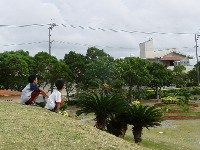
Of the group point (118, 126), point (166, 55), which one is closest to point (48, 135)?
point (118, 126)

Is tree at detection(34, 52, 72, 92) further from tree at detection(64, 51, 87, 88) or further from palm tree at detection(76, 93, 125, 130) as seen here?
palm tree at detection(76, 93, 125, 130)

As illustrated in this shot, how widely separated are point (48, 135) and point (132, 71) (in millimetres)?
34344

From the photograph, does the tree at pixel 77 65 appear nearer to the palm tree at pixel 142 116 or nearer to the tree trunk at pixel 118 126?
the tree trunk at pixel 118 126

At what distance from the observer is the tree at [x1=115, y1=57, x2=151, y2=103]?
132ft

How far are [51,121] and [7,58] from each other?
1104 inches

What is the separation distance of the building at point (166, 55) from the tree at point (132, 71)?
1119 inches

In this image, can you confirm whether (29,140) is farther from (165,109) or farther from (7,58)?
(7,58)

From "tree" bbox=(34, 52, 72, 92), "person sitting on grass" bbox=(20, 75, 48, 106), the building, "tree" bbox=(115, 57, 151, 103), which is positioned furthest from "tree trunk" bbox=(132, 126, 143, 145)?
the building

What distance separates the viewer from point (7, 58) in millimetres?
34188

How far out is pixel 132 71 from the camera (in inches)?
1583

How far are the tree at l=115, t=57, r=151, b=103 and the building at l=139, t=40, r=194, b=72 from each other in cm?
2843

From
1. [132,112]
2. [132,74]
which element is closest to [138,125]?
[132,112]

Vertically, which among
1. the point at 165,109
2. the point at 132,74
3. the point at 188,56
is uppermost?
the point at 188,56

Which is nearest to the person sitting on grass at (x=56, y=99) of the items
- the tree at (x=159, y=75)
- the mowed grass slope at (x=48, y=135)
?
the mowed grass slope at (x=48, y=135)
